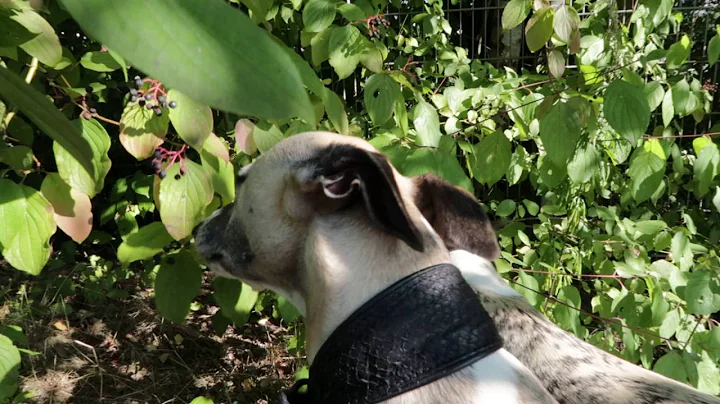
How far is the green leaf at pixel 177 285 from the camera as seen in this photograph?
1.52 meters

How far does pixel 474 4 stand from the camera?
3.79m

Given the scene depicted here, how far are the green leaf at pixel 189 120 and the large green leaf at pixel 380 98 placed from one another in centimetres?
55

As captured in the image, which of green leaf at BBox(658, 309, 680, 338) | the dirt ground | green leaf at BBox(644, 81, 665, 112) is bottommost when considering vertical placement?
the dirt ground

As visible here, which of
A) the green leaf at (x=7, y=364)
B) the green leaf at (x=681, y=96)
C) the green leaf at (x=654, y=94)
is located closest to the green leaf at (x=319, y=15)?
the green leaf at (x=7, y=364)

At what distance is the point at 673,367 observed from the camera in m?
1.78

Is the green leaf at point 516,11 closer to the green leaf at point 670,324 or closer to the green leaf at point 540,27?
the green leaf at point 540,27

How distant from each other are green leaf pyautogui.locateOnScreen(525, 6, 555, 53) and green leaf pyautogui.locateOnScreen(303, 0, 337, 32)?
0.57 metres

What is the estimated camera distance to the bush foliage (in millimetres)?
258

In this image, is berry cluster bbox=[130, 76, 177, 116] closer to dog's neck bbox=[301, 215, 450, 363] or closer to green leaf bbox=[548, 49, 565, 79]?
dog's neck bbox=[301, 215, 450, 363]

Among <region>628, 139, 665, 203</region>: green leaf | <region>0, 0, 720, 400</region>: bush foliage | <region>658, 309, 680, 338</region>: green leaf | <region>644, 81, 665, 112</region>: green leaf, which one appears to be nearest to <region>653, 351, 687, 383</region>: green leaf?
<region>0, 0, 720, 400</region>: bush foliage

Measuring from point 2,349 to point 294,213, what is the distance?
0.77 m

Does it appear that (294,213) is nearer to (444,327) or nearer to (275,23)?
(444,327)

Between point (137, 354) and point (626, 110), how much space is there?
2.53 m

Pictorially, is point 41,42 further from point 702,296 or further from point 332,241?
point 702,296
